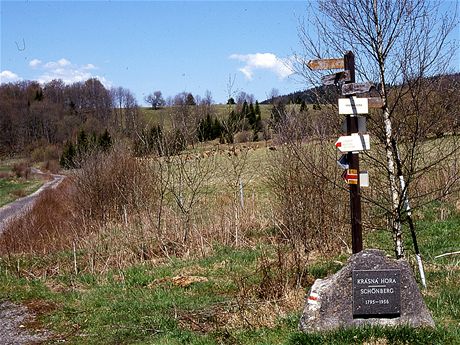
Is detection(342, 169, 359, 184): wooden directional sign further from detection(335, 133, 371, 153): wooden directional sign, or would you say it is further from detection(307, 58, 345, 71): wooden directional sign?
detection(307, 58, 345, 71): wooden directional sign

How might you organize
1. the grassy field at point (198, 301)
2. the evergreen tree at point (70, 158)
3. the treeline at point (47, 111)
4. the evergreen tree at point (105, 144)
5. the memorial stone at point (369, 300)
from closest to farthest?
the memorial stone at point (369, 300), the grassy field at point (198, 301), the evergreen tree at point (105, 144), the evergreen tree at point (70, 158), the treeline at point (47, 111)

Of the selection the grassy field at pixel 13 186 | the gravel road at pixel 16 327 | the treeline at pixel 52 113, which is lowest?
the grassy field at pixel 13 186

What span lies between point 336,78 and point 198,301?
3954 mm

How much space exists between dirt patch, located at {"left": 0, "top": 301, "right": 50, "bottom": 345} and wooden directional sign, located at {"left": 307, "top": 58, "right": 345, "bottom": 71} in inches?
207

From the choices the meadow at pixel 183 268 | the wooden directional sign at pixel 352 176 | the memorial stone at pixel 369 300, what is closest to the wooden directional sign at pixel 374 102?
the wooden directional sign at pixel 352 176

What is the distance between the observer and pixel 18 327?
25.7 ft

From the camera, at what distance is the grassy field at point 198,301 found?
5668mm

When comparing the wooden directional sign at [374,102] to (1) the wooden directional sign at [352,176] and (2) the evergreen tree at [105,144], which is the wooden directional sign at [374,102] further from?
(2) the evergreen tree at [105,144]

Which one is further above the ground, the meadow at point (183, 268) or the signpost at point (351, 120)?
the signpost at point (351, 120)

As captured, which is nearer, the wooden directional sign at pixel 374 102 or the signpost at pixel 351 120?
the signpost at pixel 351 120

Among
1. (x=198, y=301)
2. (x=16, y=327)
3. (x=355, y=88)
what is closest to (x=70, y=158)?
(x=16, y=327)

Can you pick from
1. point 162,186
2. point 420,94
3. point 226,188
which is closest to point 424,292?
point 420,94

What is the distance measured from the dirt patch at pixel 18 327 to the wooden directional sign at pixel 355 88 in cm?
526

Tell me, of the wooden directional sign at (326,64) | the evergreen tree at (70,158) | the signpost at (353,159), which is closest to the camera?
the signpost at (353,159)
